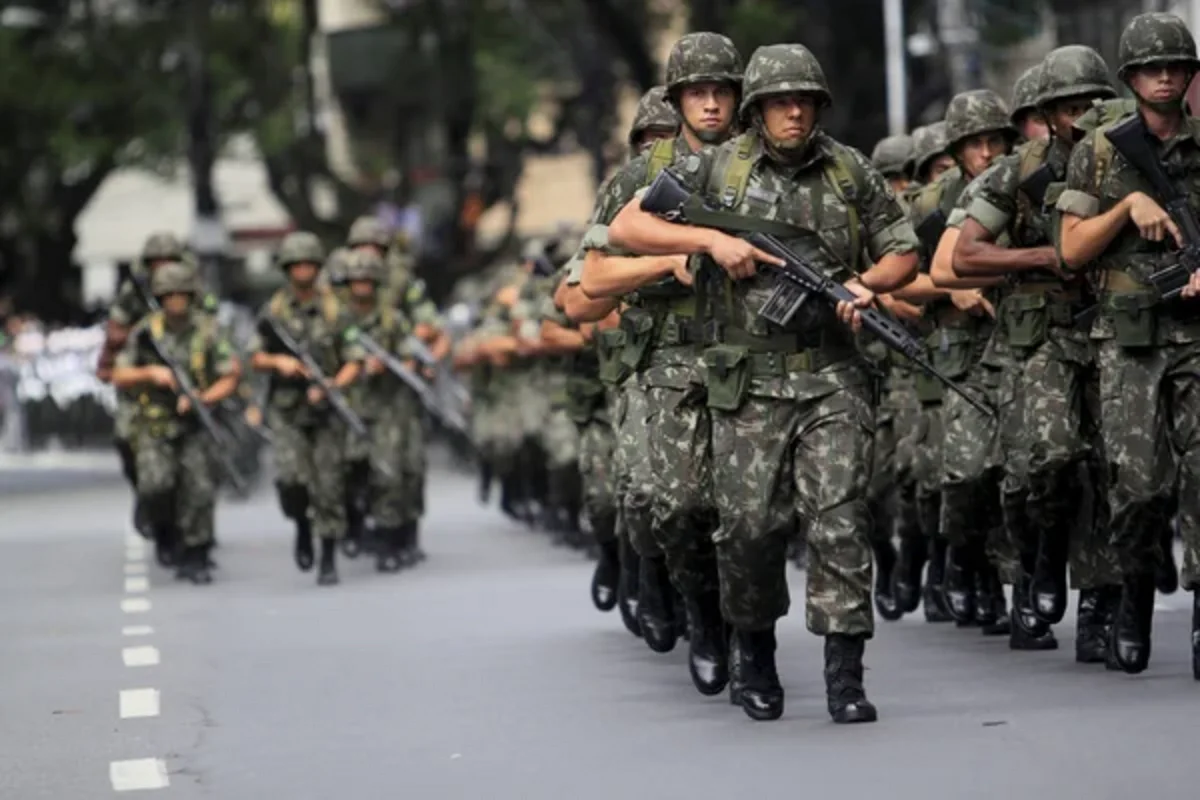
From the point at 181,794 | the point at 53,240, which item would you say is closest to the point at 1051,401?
→ the point at 181,794

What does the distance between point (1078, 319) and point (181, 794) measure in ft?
13.2

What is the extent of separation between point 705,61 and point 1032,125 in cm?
158

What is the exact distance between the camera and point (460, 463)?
37.1 meters

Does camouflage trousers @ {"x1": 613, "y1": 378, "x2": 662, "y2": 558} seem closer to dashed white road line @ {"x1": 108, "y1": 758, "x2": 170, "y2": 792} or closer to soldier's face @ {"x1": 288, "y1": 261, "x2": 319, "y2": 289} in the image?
dashed white road line @ {"x1": 108, "y1": 758, "x2": 170, "y2": 792}

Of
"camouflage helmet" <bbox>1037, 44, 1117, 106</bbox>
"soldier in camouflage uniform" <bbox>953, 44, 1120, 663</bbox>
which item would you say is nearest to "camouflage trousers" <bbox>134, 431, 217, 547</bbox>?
"soldier in camouflage uniform" <bbox>953, 44, 1120, 663</bbox>

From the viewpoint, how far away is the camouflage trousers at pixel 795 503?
11.1 m

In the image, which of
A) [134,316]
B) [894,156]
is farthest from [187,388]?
[894,156]

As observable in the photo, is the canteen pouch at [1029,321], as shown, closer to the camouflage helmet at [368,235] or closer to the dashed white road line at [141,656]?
the dashed white road line at [141,656]

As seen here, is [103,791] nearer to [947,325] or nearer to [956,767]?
[956,767]

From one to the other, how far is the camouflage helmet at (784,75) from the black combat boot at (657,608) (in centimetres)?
293

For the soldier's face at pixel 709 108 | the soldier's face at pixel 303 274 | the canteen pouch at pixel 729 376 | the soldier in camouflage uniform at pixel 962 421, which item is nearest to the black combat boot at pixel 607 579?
the soldier in camouflage uniform at pixel 962 421

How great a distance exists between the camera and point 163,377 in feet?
66.2

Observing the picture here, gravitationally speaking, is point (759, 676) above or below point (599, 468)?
below

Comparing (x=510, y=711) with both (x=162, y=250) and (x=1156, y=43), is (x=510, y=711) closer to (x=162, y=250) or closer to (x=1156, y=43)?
(x=1156, y=43)
